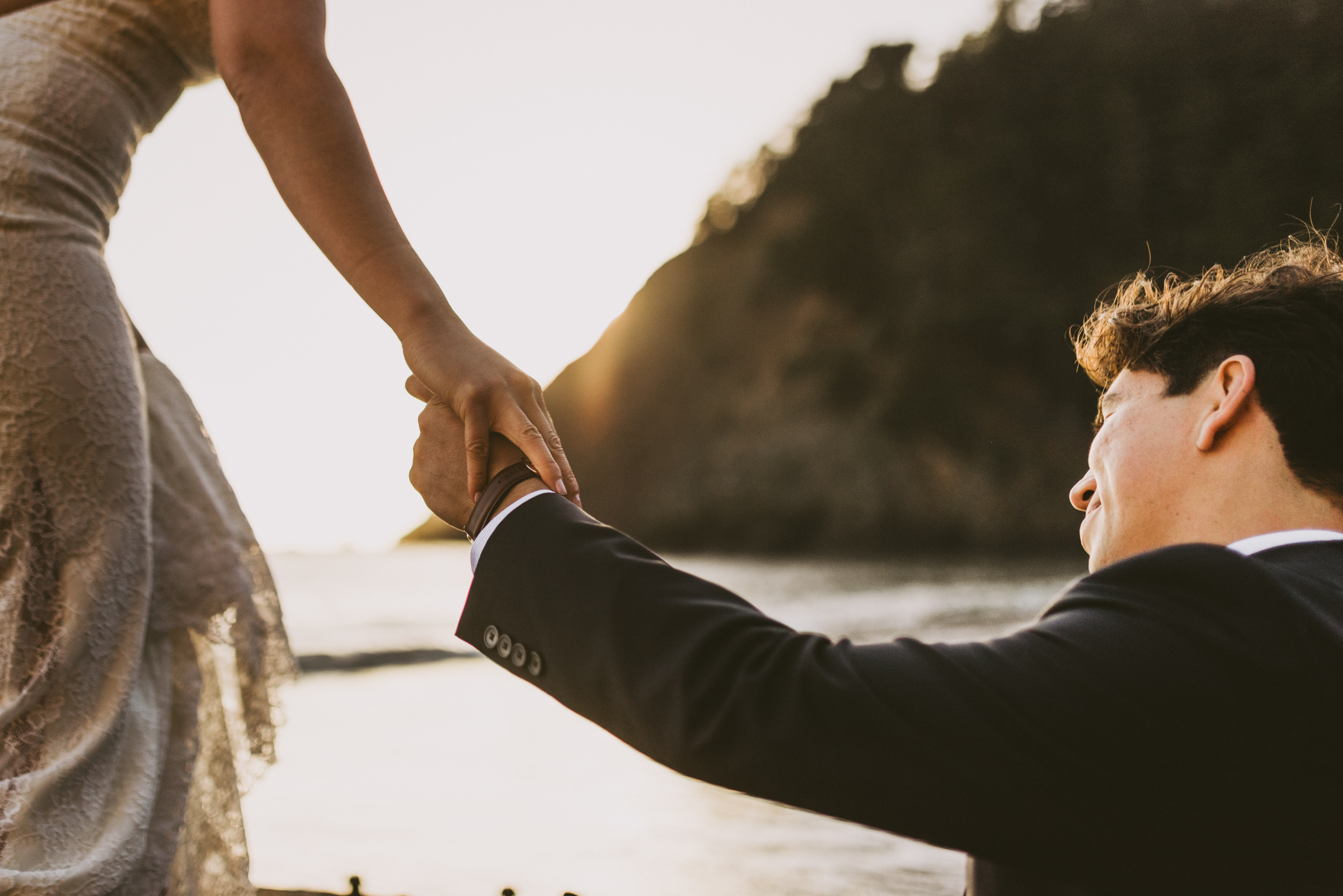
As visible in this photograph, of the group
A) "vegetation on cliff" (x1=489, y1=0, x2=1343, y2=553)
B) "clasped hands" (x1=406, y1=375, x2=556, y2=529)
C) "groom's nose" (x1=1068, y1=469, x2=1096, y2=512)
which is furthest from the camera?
"vegetation on cliff" (x1=489, y1=0, x2=1343, y2=553)

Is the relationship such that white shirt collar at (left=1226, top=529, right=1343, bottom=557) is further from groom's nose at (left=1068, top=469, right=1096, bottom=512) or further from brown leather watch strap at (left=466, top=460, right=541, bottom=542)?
brown leather watch strap at (left=466, top=460, right=541, bottom=542)

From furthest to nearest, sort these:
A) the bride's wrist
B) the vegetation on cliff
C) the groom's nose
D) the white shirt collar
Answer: the vegetation on cliff
the groom's nose
the bride's wrist
the white shirt collar

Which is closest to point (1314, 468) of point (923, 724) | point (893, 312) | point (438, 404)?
point (923, 724)

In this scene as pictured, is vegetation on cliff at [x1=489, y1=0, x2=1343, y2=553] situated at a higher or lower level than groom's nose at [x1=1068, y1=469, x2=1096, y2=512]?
higher

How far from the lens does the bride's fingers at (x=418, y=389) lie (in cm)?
136

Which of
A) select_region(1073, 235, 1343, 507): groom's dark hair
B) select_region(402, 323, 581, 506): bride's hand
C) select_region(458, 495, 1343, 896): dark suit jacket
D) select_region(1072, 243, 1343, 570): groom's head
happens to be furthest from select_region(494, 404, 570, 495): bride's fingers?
select_region(1073, 235, 1343, 507): groom's dark hair

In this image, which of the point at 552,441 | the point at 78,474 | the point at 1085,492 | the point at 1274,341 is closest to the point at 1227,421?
the point at 1274,341

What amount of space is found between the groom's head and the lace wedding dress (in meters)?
1.58

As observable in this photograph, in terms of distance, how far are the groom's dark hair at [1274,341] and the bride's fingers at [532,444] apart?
86 cm

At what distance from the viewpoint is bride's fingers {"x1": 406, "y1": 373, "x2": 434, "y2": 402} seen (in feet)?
4.45

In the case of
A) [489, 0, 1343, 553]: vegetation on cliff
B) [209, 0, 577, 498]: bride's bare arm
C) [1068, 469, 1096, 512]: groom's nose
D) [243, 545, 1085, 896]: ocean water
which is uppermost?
[489, 0, 1343, 553]: vegetation on cliff

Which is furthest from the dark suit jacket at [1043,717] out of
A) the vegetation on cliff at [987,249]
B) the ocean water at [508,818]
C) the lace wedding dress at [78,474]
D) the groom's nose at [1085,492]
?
the vegetation on cliff at [987,249]

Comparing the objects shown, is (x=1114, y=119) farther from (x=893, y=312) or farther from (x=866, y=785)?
(x=866, y=785)

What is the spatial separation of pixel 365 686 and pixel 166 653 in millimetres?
10443
